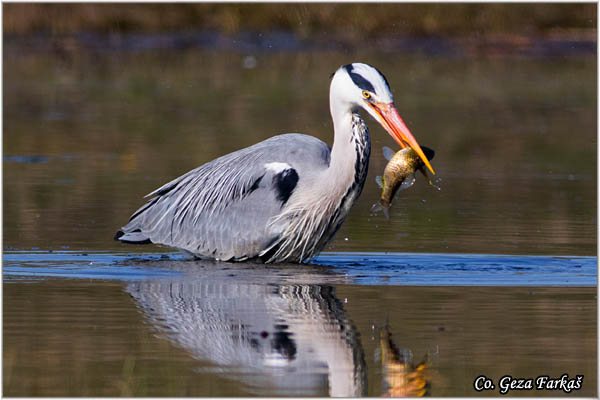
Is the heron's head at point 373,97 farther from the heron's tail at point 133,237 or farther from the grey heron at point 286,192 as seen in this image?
the heron's tail at point 133,237

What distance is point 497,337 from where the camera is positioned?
24.2ft

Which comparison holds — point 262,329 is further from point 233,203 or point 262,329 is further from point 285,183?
point 233,203

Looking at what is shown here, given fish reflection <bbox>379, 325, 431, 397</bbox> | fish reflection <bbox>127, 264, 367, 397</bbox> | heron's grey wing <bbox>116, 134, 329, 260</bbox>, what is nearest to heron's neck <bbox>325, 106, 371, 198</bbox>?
heron's grey wing <bbox>116, 134, 329, 260</bbox>

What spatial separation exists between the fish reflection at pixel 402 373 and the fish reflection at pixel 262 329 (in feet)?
0.40

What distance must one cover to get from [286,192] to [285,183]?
6 centimetres

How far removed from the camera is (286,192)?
979 centimetres

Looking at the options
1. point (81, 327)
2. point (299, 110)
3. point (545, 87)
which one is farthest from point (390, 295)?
point (545, 87)

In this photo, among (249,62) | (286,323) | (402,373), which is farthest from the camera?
(249,62)

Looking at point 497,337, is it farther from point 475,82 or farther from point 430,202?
point 475,82

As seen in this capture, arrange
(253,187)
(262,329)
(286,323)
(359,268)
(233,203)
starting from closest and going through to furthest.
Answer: (262,329)
(286,323)
(359,268)
(253,187)
(233,203)

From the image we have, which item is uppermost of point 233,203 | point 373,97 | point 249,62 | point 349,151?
point 249,62

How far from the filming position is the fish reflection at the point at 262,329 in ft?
21.8

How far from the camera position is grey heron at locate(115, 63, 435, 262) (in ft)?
31.4

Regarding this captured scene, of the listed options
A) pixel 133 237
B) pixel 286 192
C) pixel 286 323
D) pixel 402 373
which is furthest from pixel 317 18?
pixel 402 373
